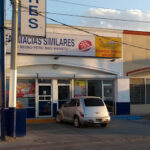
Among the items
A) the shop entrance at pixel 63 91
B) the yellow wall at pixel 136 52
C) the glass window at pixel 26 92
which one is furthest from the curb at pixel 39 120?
the yellow wall at pixel 136 52

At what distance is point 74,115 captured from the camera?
623 inches

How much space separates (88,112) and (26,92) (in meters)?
5.72

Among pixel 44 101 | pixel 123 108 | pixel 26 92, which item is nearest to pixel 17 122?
pixel 26 92

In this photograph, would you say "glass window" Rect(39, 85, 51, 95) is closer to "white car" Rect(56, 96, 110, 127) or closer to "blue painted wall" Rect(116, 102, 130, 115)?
"white car" Rect(56, 96, 110, 127)

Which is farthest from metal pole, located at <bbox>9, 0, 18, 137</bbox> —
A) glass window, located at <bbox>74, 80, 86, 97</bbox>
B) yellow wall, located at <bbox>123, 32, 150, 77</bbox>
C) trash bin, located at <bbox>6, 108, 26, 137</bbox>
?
yellow wall, located at <bbox>123, 32, 150, 77</bbox>

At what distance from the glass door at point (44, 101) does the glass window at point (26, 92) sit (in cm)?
47

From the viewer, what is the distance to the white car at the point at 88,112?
1499 cm

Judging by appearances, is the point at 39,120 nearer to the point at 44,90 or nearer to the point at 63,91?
the point at 44,90

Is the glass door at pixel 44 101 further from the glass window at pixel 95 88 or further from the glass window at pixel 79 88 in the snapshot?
the glass window at pixel 95 88

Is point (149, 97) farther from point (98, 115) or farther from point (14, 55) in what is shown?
point (14, 55)

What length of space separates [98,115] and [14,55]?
5.65 m

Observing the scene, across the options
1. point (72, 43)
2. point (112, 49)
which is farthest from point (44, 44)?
point (112, 49)

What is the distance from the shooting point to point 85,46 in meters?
20.2

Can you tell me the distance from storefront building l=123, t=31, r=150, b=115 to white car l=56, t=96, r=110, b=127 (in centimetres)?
677
